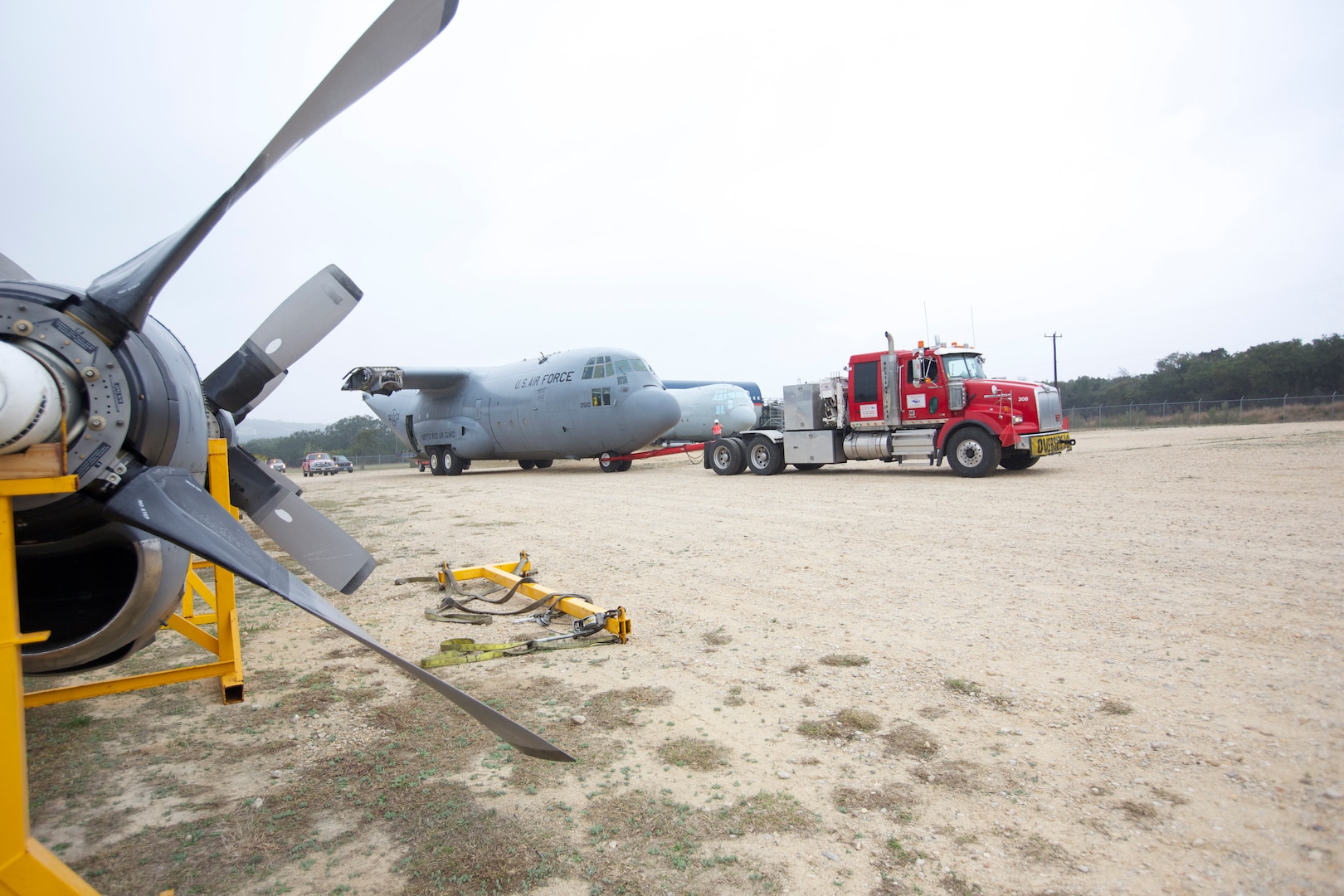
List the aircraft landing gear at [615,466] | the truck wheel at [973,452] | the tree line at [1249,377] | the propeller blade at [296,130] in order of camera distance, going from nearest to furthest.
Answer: the propeller blade at [296,130] < the truck wheel at [973,452] < the aircraft landing gear at [615,466] < the tree line at [1249,377]

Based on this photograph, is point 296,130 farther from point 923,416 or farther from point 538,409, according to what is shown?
point 538,409

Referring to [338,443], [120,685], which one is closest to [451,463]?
[120,685]

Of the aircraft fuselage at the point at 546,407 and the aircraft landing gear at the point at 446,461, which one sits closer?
the aircraft fuselage at the point at 546,407

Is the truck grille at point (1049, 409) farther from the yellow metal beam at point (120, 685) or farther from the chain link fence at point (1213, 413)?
the chain link fence at point (1213, 413)

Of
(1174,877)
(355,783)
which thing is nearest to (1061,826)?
(1174,877)

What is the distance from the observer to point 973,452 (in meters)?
12.7

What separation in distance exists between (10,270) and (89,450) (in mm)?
1380

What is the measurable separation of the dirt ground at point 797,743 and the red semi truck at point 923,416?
6154 mm

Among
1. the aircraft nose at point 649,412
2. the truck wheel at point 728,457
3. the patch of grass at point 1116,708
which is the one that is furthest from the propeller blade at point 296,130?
the aircraft nose at point 649,412

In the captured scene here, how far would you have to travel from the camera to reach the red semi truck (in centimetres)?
1242

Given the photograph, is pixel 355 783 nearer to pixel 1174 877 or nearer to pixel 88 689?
pixel 88 689

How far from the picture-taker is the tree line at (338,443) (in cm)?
6319

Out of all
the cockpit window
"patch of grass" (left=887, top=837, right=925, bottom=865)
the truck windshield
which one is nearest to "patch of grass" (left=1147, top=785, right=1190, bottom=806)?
"patch of grass" (left=887, top=837, right=925, bottom=865)

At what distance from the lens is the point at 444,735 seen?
3342mm
